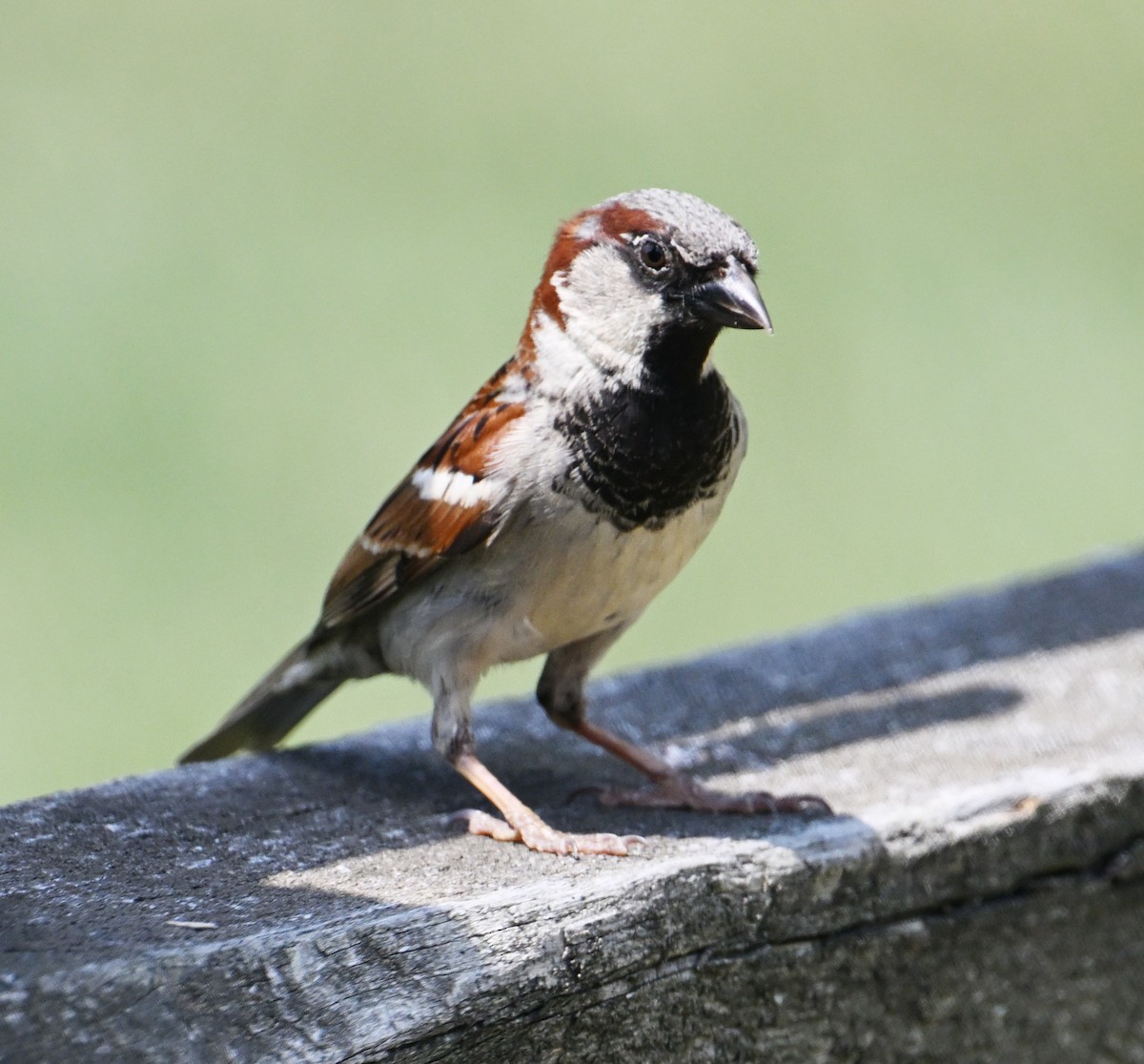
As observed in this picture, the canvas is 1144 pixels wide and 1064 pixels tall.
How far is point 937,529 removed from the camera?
5359 mm

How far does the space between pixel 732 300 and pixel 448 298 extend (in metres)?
3.45

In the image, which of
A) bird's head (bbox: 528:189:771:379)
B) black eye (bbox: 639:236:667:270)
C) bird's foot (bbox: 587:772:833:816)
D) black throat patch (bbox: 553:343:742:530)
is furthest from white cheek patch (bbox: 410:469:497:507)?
bird's foot (bbox: 587:772:833:816)

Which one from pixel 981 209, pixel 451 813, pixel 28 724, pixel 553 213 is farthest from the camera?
pixel 981 209

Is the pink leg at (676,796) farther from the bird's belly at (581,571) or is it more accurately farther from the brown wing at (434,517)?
the brown wing at (434,517)

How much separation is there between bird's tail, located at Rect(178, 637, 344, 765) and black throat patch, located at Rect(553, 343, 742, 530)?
0.71 metres

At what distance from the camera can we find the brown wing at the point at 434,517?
244 centimetres

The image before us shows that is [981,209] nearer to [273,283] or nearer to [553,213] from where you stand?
[553,213]

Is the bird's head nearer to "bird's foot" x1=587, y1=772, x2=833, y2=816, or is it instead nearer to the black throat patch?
the black throat patch

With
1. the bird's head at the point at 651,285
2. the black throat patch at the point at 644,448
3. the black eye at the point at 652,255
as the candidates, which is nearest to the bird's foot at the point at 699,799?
the black throat patch at the point at 644,448

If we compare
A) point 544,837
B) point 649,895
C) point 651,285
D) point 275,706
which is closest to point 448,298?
point 275,706

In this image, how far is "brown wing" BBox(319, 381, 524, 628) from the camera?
2.44 m

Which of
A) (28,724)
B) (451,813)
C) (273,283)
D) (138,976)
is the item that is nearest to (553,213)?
(273,283)

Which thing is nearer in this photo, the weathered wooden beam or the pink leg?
the weathered wooden beam

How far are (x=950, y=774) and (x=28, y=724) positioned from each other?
2603 millimetres
